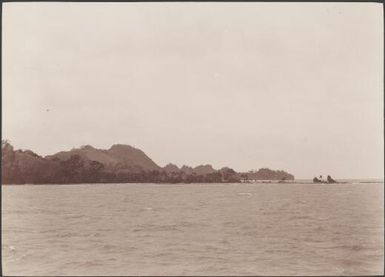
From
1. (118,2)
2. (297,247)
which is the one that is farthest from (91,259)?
(118,2)

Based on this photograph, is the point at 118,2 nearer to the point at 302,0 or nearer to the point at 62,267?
the point at 302,0

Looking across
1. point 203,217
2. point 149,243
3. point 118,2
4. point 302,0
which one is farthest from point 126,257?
point 203,217

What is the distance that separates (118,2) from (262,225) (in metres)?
36.1

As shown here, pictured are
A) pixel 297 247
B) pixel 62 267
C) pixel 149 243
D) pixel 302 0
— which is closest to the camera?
pixel 302 0

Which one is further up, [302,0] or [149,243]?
[302,0]

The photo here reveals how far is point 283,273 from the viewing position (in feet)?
81.8

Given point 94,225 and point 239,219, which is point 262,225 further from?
point 94,225

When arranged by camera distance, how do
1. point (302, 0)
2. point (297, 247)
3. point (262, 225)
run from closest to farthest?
point (302, 0) → point (297, 247) → point (262, 225)

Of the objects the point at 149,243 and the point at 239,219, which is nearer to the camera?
the point at 149,243

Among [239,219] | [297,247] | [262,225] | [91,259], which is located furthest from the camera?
[239,219]

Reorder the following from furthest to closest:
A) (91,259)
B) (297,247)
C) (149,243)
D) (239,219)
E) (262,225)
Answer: (239,219)
(262,225)
(149,243)
(297,247)
(91,259)

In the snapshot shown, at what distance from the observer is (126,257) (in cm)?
2967

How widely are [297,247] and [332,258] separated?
3.33 metres

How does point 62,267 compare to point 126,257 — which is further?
point 126,257
